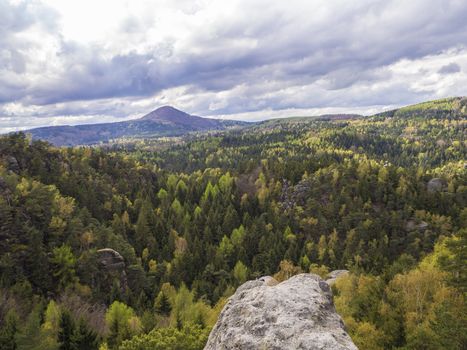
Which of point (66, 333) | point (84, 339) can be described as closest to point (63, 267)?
point (66, 333)

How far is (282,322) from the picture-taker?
20750 millimetres

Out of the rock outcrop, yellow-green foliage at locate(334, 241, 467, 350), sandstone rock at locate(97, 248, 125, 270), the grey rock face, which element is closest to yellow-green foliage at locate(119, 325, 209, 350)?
the grey rock face

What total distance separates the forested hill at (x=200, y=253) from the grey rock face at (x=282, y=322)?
748 inches

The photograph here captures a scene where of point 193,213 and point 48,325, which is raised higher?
point 48,325

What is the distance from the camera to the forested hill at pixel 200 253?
49969 mm

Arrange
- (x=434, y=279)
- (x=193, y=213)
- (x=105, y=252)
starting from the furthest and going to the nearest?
(x=193, y=213) < (x=105, y=252) < (x=434, y=279)

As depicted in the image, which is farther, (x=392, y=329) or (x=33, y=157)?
(x=33, y=157)

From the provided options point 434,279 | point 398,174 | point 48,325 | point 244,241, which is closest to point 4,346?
point 48,325

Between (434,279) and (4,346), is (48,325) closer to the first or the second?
(4,346)

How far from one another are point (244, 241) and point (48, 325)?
3970 inches

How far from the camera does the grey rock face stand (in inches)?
768

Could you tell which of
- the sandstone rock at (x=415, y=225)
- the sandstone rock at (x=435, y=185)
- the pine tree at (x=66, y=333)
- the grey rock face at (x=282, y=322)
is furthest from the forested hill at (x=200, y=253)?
the grey rock face at (x=282, y=322)

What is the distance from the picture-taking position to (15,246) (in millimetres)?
98188

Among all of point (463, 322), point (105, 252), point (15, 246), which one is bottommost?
point (105, 252)
